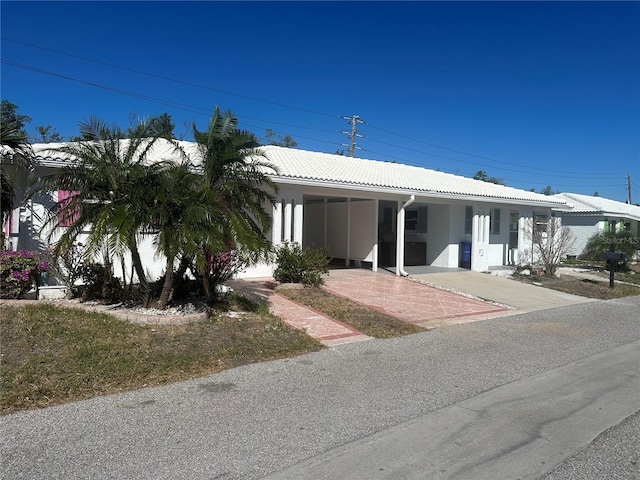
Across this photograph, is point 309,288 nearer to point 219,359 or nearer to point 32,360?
point 219,359

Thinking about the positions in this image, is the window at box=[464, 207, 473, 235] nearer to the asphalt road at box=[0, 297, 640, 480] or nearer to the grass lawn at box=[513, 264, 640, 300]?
the grass lawn at box=[513, 264, 640, 300]

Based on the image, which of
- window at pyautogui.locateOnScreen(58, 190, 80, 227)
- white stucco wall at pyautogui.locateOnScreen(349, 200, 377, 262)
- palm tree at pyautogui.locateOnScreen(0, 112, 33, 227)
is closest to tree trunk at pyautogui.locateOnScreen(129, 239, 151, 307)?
window at pyautogui.locateOnScreen(58, 190, 80, 227)

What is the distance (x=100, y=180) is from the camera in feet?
25.2

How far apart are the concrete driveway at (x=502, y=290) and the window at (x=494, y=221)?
282cm

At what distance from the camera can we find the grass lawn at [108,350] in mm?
5082

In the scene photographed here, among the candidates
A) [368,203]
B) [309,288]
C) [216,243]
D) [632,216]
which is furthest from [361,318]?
[632,216]

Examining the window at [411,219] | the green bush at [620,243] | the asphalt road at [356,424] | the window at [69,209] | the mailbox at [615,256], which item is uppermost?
the window at [411,219]

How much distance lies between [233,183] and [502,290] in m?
9.26

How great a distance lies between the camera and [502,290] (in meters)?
14.4

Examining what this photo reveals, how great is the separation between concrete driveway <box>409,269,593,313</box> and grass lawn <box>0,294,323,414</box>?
690 cm

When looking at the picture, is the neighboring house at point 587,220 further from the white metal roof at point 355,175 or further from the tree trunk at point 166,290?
the tree trunk at point 166,290

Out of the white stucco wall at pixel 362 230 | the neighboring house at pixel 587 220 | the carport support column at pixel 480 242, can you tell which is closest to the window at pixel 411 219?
the carport support column at pixel 480 242

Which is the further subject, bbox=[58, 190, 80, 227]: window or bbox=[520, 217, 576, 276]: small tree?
bbox=[520, 217, 576, 276]: small tree

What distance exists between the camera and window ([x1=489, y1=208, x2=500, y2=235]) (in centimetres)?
1944
